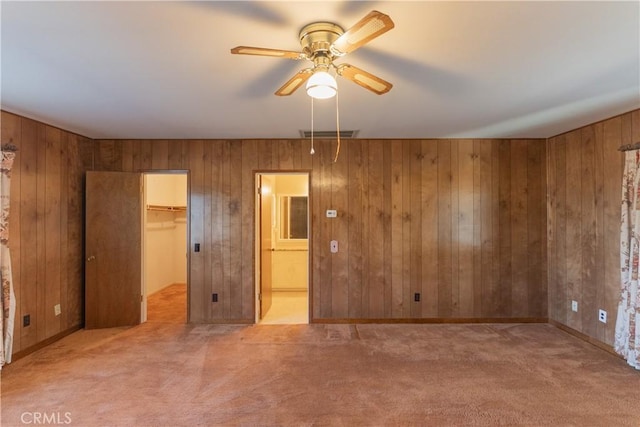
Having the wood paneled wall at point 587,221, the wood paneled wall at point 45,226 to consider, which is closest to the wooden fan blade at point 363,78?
the wood paneled wall at point 587,221

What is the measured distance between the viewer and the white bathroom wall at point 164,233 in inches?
215

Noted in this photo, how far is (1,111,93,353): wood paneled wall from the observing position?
3.03 metres

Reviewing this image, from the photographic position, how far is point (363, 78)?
1.81 metres

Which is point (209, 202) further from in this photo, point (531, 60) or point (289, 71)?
point (531, 60)

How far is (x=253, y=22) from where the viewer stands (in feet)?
5.22

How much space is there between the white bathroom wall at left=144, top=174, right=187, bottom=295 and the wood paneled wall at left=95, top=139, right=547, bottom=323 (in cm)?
161

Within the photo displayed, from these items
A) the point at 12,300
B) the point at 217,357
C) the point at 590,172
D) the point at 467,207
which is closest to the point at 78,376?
the point at 12,300

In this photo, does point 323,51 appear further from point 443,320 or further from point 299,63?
point 443,320

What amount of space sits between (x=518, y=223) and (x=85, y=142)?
18.9 ft

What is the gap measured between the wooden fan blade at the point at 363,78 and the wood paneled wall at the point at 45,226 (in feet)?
10.9

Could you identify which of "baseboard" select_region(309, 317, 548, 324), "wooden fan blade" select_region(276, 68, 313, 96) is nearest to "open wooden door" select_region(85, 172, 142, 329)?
"baseboard" select_region(309, 317, 548, 324)

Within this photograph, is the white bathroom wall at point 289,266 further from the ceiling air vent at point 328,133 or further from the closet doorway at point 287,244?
the ceiling air vent at point 328,133

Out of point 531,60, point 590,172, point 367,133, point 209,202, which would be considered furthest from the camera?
point 209,202

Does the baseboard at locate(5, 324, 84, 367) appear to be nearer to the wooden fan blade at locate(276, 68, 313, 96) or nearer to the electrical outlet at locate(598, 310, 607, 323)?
the wooden fan blade at locate(276, 68, 313, 96)
